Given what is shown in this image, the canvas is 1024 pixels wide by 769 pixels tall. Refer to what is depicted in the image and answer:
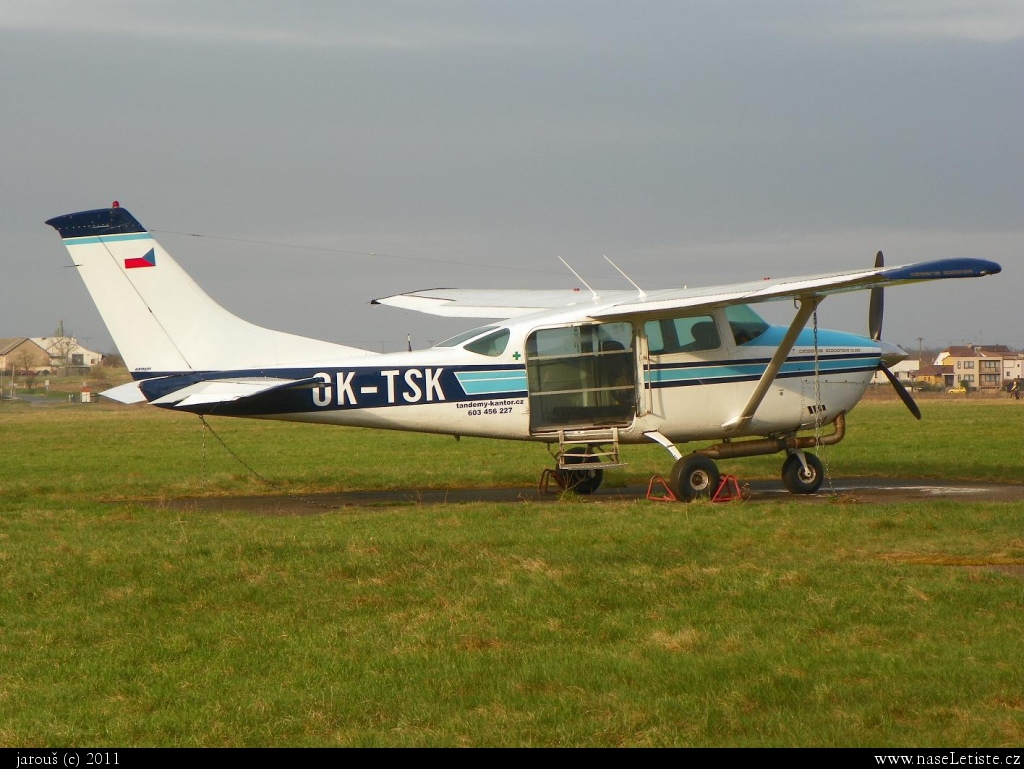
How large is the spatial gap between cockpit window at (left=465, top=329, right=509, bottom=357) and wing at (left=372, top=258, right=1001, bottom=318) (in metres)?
1.19

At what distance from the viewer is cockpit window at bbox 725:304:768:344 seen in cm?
1491

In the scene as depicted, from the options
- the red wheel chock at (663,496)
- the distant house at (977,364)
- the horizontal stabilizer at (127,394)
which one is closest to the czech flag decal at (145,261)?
the horizontal stabilizer at (127,394)

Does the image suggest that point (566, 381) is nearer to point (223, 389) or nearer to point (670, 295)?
point (670, 295)

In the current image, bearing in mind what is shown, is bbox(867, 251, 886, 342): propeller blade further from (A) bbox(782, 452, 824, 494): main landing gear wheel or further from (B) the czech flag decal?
(B) the czech flag decal

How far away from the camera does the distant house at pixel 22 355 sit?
143 meters

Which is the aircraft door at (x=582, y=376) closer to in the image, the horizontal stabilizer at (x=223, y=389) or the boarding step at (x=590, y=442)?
the boarding step at (x=590, y=442)

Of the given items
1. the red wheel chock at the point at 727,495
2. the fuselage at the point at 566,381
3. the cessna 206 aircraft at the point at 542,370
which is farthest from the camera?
the fuselage at the point at 566,381

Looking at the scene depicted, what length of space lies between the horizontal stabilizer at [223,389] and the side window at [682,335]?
15.1 feet

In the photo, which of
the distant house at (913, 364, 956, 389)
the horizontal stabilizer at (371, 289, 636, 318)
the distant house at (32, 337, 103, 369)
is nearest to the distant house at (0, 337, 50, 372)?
the distant house at (32, 337, 103, 369)

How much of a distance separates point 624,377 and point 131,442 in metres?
20.1

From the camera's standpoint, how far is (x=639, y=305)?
1410 centimetres

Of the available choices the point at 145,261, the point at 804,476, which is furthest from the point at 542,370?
the point at 145,261

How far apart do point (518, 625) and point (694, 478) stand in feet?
24.2
